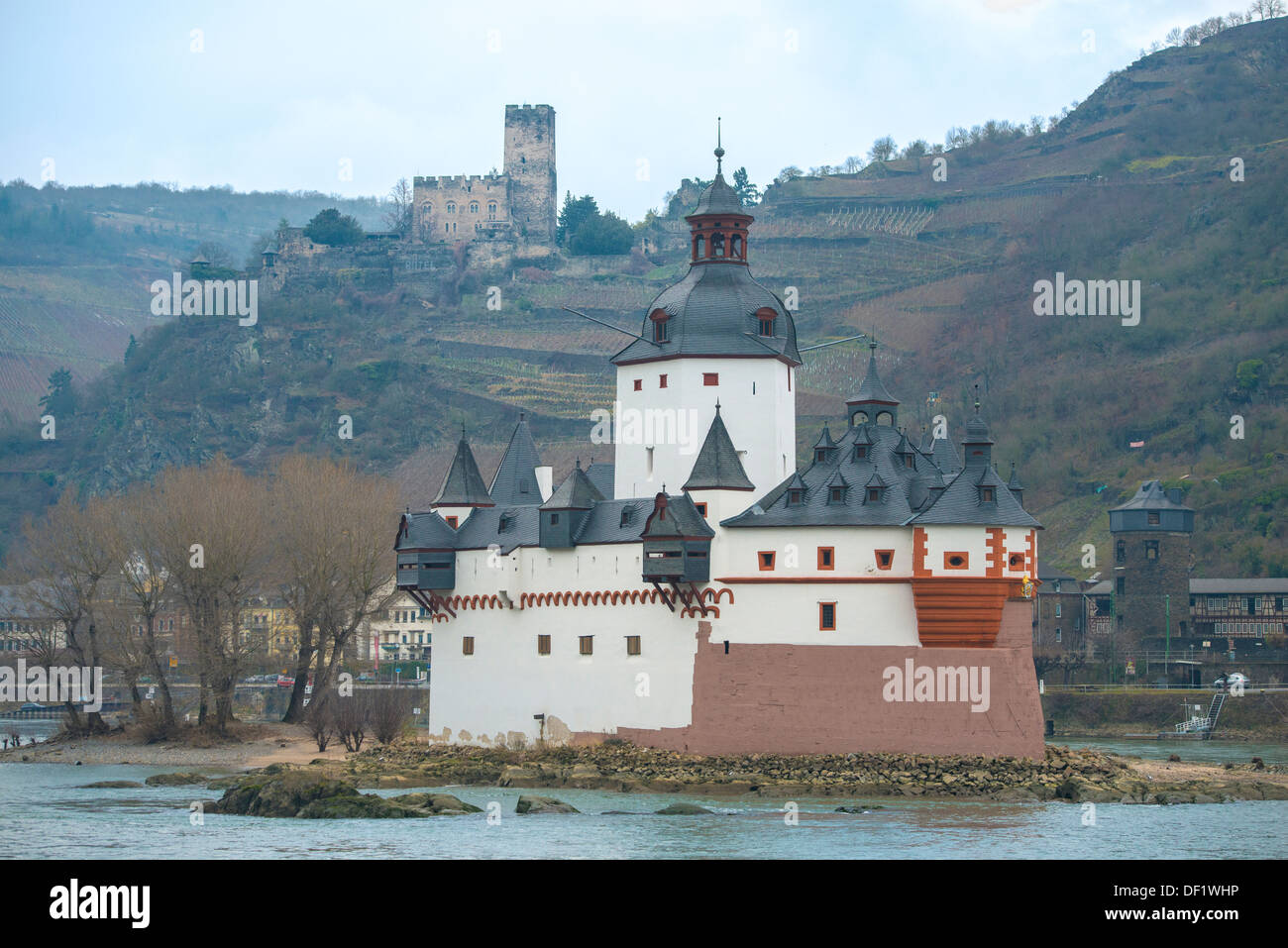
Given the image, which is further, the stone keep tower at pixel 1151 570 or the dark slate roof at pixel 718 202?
the stone keep tower at pixel 1151 570

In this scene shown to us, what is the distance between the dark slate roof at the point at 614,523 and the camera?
6712cm

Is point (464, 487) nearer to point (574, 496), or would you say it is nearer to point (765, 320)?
point (574, 496)

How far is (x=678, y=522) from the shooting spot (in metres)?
65.2

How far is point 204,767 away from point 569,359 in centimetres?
11904

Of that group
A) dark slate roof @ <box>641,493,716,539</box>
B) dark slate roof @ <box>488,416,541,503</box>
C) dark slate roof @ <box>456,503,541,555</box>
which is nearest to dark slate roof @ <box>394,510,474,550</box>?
dark slate roof @ <box>456,503,541,555</box>

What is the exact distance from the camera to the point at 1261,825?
5647cm

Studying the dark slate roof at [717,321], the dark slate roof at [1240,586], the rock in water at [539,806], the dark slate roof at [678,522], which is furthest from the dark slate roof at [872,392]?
the dark slate roof at [1240,586]

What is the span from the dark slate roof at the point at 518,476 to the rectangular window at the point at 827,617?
51.0ft

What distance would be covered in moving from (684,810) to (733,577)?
32.3ft

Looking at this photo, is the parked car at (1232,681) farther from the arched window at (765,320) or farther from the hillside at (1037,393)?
the arched window at (765,320)

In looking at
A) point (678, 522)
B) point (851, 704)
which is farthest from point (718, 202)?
point (851, 704)

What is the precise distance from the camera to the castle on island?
206ft

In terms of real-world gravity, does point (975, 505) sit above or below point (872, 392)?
below
